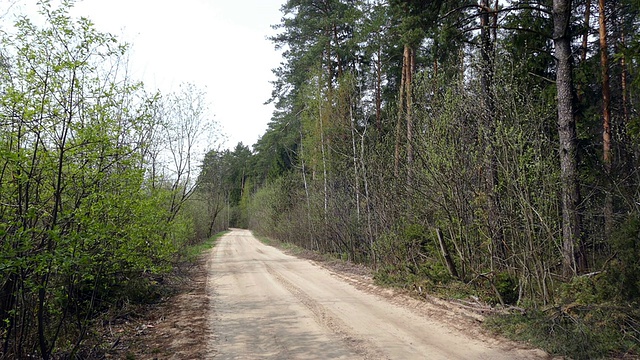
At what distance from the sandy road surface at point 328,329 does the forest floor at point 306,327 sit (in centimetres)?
1

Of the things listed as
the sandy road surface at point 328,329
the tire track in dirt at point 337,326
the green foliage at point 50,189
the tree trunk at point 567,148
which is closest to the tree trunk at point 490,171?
the tree trunk at point 567,148

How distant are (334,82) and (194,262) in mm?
11548

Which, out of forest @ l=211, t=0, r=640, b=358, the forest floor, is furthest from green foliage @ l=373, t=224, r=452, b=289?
the forest floor

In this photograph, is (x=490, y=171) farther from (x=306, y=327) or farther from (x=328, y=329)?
(x=306, y=327)

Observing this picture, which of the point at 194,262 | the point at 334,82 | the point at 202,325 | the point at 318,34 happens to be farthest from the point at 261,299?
the point at 318,34

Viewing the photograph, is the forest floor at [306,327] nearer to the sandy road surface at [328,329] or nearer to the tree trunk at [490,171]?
the sandy road surface at [328,329]

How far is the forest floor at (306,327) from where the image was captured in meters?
5.39

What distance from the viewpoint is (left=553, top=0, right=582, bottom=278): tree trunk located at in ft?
22.4

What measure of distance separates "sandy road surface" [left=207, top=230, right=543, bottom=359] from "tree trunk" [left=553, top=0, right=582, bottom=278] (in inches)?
94.8

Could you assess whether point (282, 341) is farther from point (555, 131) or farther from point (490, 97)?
point (555, 131)

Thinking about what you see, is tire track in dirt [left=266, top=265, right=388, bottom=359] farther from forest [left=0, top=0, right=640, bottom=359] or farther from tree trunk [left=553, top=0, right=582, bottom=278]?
tree trunk [left=553, top=0, right=582, bottom=278]

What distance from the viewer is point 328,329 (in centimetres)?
643

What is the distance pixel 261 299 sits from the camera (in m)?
9.09

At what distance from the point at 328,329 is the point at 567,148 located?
16.9 ft
